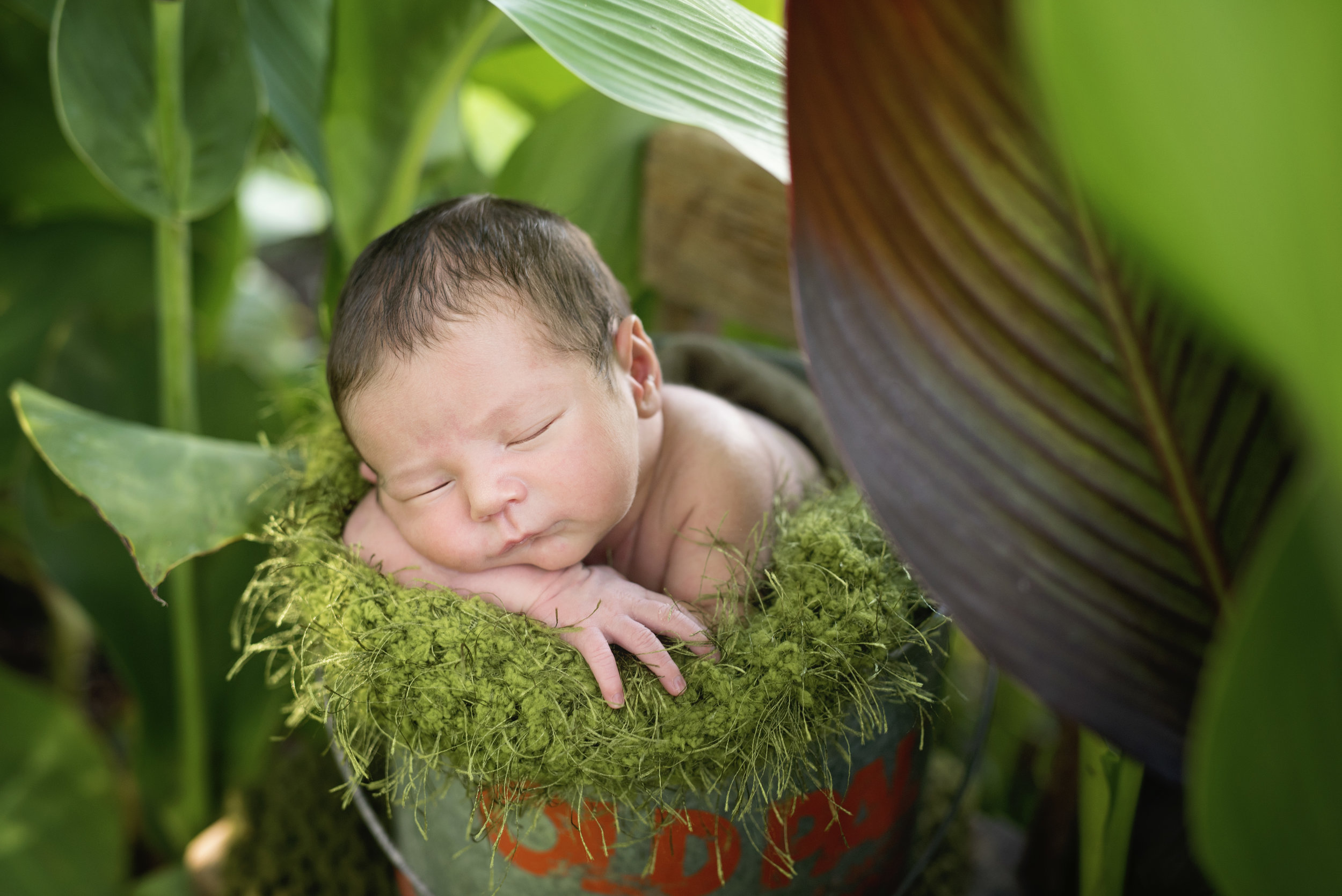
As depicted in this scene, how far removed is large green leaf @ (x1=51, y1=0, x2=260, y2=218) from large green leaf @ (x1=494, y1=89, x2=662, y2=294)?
271 millimetres

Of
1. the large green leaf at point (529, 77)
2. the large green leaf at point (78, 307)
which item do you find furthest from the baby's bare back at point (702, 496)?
the large green leaf at point (78, 307)

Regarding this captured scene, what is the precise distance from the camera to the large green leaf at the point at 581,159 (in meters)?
0.95

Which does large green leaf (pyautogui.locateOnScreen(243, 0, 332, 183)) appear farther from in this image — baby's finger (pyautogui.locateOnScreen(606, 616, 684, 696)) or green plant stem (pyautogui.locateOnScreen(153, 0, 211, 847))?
baby's finger (pyautogui.locateOnScreen(606, 616, 684, 696))

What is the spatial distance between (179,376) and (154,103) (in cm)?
25

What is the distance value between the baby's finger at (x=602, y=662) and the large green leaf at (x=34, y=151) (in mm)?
959

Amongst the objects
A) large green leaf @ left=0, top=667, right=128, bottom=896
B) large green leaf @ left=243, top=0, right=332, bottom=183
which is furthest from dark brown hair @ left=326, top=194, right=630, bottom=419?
large green leaf @ left=0, top=667, right=128, bottom=896

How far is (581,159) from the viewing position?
956mm

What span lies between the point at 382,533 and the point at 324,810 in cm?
47

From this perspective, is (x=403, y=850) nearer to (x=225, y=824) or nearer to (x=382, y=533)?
(x=382, y=533)

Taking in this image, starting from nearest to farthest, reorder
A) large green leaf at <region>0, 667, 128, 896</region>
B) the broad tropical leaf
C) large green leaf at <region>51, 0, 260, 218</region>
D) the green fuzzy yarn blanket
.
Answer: the broad tropical leaf, the green fuzzy yarn blanket, large green leaf at <region>51, 0, 260, 218</region>, large green leaf at <region>0, 667, 128, 896</region>

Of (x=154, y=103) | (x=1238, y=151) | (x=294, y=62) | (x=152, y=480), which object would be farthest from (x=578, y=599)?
(x=294, y=62)

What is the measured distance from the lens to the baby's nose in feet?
1.94

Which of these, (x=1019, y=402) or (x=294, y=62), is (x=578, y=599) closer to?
(x=1019, y=402)

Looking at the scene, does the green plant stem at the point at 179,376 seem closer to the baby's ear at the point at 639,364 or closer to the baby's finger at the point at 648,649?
the baby's ear at the point at 639,364
